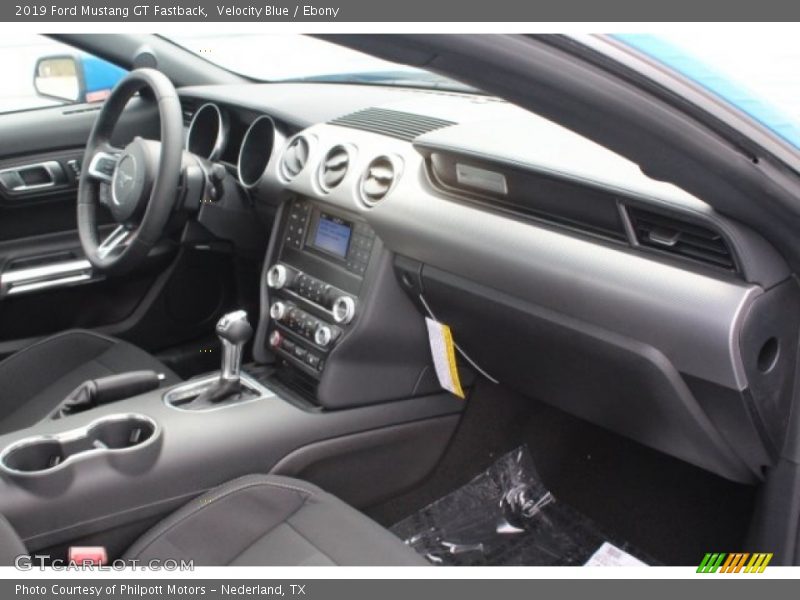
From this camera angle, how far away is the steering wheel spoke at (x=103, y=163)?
6.37 ft

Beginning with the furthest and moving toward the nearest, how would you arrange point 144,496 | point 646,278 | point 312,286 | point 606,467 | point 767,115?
point 606,467 < point 312,286 < point 144,496 < point 646,278 < point 767,115

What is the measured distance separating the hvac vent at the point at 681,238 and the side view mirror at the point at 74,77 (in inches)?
69.4

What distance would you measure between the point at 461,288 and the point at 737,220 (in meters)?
0.55

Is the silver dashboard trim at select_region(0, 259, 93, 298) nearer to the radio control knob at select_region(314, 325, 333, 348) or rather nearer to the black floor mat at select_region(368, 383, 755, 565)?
the radio control knob at select_region(314, 325, 333, 348)

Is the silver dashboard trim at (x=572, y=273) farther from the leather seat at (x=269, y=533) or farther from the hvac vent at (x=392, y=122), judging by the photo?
the leather seat at (x=269, y=533)

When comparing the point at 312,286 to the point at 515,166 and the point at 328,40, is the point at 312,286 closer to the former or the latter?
the point at 515,166

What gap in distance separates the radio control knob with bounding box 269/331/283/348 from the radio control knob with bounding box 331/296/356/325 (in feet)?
0.71

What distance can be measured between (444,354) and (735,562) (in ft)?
2.07

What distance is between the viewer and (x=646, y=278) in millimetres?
1114

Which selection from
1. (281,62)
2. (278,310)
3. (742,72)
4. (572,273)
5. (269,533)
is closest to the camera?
(742,72)

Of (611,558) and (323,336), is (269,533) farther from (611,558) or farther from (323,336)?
(611,558)

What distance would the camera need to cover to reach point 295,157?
183cm

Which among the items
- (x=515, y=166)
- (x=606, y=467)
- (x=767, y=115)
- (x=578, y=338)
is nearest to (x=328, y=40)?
(x=767, y=115)

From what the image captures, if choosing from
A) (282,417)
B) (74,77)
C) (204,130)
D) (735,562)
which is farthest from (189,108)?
(735,562)
